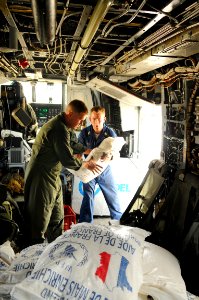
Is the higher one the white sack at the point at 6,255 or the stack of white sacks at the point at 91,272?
the stack of white sacks at the point at 91,272

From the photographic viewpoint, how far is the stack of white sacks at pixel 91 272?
4.41 feet

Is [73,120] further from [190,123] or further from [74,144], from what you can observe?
[190,123]

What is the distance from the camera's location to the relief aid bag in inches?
52.4

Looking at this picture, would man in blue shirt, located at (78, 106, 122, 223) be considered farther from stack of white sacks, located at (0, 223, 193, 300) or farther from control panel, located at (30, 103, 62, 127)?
control panel, located at (30, 103, 62, 127)

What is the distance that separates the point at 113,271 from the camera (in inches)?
57.2

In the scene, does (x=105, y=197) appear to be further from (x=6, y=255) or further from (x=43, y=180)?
(x=6, y=255)

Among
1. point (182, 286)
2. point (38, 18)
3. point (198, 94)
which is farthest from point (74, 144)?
point (182, 286)

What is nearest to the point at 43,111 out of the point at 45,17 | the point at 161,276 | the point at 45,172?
the point at 45,172

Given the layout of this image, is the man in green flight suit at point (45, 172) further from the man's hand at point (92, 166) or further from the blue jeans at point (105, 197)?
the blue jeans at point (105, 197)

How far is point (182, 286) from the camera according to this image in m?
1.65

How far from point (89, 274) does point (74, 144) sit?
2822mm

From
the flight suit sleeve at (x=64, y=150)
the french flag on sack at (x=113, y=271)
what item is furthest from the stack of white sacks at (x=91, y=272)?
the flight suit sleeve at (x=64, y=150)

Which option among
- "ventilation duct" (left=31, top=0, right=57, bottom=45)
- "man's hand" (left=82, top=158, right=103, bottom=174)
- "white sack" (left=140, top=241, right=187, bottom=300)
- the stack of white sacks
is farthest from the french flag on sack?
"man's hand" (left=82, top=158, right=103, bottom=174)

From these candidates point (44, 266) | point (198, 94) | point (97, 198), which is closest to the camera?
point (44, 266)
